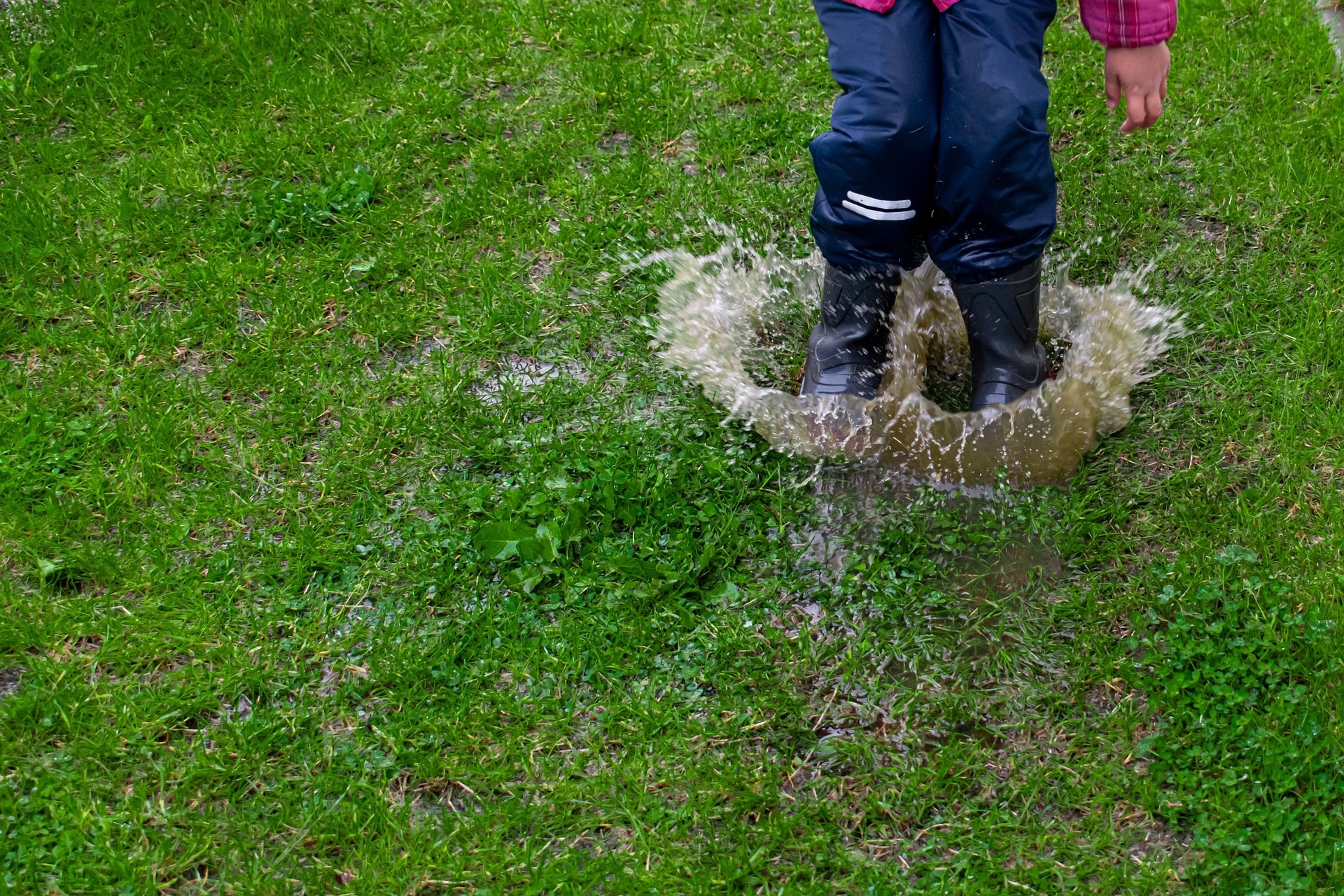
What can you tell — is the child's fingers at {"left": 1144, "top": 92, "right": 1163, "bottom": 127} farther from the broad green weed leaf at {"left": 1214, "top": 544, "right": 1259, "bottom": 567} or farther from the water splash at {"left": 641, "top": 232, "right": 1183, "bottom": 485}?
the broad green weed leaf at {"left": 1214, "top": 544, "right": 1259, "bottom": 567}

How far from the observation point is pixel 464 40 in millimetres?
4281

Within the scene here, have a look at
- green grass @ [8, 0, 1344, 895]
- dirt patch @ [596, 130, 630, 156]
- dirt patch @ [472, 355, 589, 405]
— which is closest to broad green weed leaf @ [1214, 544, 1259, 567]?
green grass @ [8, 0, 1344, 895]

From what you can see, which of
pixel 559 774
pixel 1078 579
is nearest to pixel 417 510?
pixel 559 774

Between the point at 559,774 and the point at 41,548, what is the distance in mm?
1327

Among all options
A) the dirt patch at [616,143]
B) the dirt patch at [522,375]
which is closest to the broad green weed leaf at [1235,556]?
the dirt patch at [522,375]

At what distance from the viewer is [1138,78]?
8.64 ft

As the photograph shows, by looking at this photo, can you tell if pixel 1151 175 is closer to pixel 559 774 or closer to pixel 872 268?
pixel 872 268

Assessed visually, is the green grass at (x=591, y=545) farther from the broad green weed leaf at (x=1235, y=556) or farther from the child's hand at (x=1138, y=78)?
the child's hand at (x=1138, y=78)

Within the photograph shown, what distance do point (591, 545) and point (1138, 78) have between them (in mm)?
1639

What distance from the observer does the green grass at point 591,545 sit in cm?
206

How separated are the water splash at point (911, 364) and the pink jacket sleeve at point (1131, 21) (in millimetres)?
703

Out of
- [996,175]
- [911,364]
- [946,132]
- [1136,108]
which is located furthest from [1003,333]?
[1136,108]

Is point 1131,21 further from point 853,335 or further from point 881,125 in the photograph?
point 853,335

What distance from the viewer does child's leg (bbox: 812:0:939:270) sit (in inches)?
98.0
